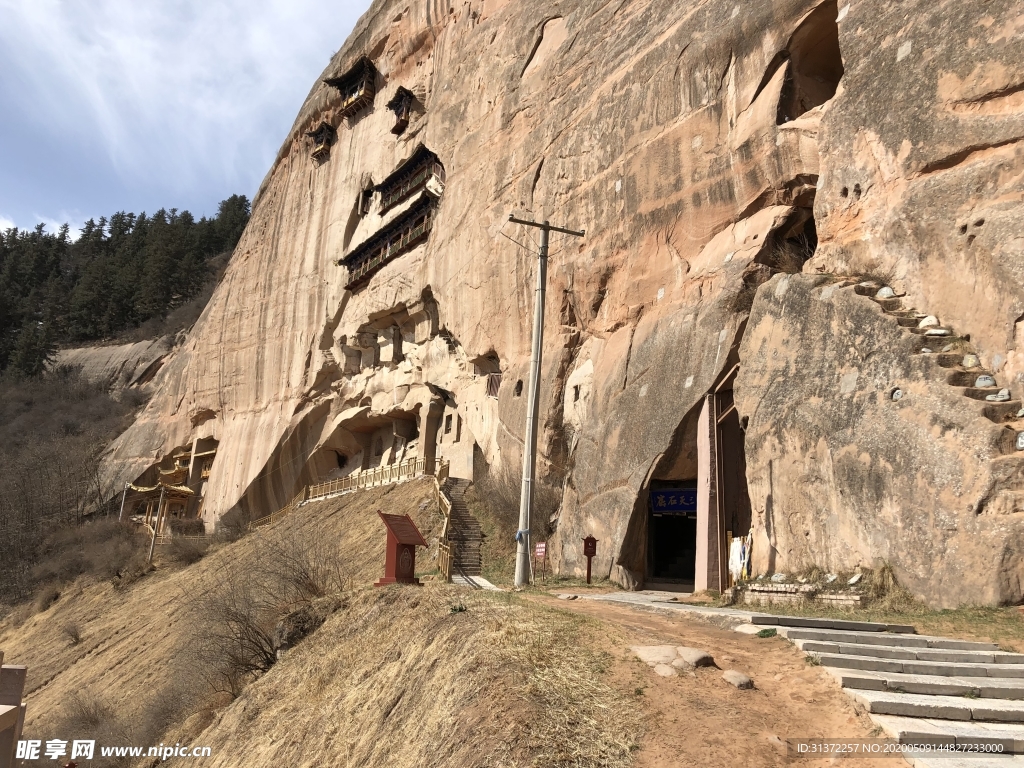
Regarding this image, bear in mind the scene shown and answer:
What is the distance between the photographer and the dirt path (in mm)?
5527

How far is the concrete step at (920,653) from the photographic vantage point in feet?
24.2

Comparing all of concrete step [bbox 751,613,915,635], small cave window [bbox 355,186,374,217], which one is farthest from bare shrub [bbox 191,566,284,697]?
small cave window [bbox 355,186,374,217]

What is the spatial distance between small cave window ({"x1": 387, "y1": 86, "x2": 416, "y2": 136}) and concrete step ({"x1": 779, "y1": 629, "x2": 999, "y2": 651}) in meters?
35.3

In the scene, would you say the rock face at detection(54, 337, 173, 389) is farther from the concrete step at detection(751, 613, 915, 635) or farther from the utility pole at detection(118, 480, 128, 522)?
the concrete step at detection(751, 613, 915, 635)

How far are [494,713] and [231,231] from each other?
78147mm

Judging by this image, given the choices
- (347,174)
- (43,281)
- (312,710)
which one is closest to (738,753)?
(312,710)

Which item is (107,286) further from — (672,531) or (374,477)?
(672,531)

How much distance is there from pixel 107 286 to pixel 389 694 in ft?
231

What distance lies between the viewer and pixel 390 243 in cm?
3684

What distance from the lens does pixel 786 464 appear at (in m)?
12.6

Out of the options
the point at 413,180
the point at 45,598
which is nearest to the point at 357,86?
the point at 413,180

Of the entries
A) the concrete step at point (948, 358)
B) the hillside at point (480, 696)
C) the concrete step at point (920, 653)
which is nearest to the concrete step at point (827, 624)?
the hillside at point (480, 696)

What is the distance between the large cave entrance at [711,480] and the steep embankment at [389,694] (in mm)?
5332

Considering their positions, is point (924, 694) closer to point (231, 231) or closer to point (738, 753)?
point (738, 753)
